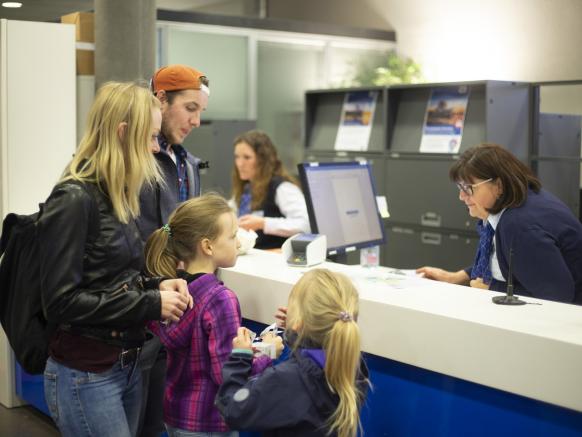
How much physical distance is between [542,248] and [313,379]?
1128mm

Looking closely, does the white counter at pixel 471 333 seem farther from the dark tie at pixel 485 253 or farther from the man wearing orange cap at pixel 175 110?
the man wearing orange cap at pixel 175 110

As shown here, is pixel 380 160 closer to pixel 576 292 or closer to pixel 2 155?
pixel 2 155

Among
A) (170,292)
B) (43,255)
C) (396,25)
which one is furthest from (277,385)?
(396,25)

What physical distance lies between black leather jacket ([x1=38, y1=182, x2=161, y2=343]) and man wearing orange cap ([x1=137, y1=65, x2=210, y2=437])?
17.4 inches

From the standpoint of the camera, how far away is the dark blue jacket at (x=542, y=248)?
8.72 ft

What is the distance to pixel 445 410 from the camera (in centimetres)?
222

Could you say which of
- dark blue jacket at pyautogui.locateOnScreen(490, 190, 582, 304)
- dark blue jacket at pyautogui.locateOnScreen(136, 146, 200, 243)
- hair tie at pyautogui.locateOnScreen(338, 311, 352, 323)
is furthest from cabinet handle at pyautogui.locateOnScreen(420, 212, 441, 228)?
hair tie at pyautogui.locateOnScreen(338, 311, 352, 323)

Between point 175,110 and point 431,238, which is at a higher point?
point 175,110

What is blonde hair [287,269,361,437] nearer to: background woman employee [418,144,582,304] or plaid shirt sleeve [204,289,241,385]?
plaid shirt sleeve [204,289,241,385]

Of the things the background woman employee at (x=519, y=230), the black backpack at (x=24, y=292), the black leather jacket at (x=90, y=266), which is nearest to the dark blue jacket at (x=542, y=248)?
the background woman employee at (x=519, y=230)

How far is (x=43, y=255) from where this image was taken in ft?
6.42

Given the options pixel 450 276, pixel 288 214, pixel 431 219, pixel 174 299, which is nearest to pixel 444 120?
pixel 431 219

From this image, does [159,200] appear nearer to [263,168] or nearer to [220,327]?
[220,327]

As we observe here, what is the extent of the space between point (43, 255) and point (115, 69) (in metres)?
2.64
